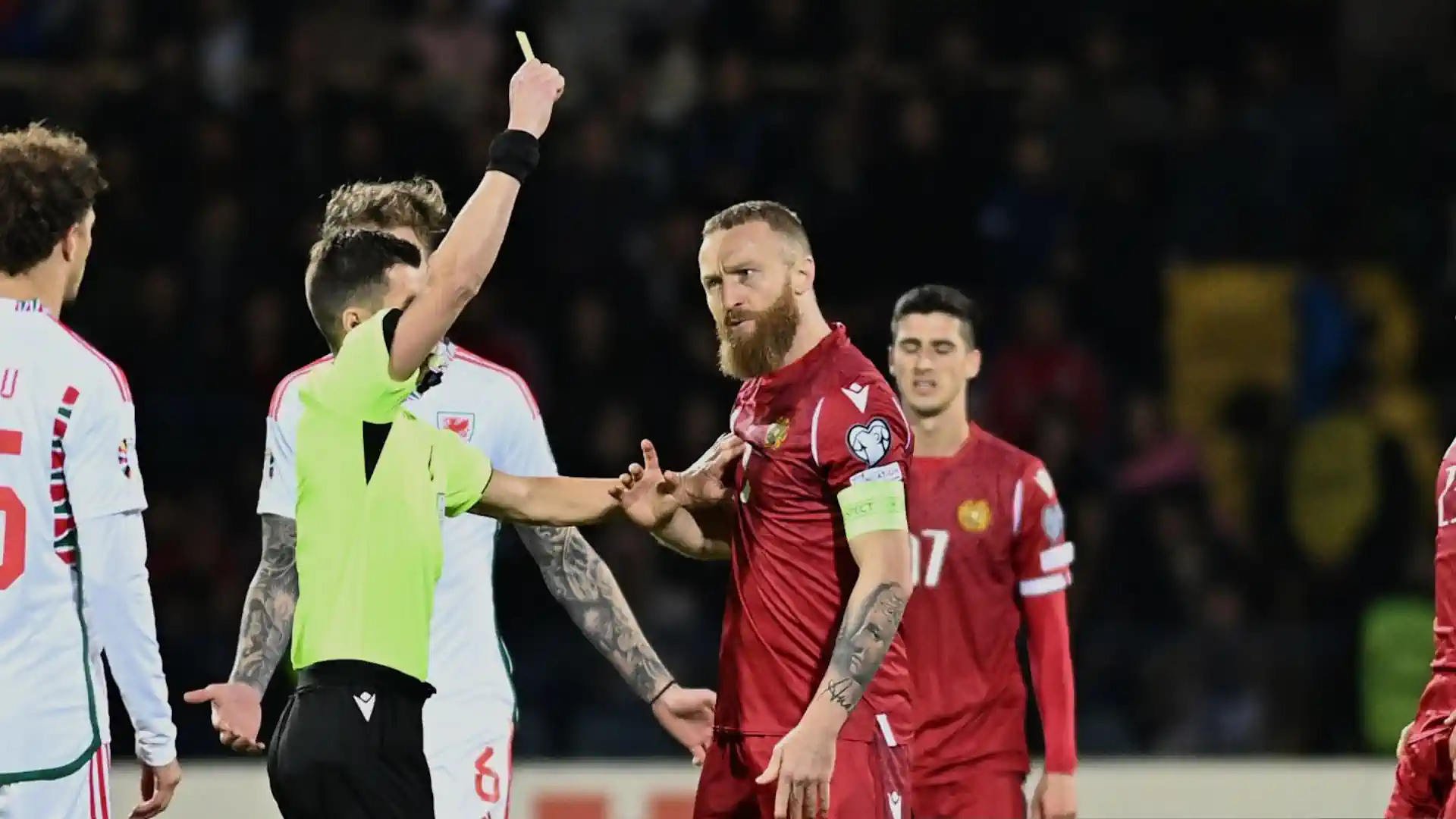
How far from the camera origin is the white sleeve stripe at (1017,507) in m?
6.10

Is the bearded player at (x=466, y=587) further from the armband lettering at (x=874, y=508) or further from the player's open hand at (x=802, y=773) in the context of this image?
the armband lettering at (x=874, y=508)

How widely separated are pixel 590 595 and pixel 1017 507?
1435mm

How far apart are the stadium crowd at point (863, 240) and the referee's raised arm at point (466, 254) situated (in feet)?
16.5

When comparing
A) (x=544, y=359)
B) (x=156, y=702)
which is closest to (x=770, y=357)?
(x=156, y=702)

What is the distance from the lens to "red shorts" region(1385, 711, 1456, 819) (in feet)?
16.3

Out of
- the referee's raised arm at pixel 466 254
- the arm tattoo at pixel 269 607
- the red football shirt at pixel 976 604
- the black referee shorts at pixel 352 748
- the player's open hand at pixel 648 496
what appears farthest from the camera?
the red football shirt at pixel 976 604

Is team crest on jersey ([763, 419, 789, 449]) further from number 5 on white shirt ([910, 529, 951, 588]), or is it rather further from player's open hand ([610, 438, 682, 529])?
number 5 on white shirt ([910, 529, 951, 588])

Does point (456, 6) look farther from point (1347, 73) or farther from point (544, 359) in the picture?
point (1347, 73)

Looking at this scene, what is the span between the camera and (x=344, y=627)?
3.98 m

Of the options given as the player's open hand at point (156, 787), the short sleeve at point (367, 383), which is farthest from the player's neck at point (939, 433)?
the player's open hand at point (156, 787)

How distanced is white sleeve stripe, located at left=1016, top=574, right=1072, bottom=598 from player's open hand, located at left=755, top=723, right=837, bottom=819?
6.32 feet

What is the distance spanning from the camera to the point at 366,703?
155 inches

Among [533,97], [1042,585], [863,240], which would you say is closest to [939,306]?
[1042,585]

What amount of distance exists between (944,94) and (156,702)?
23.8 feet
